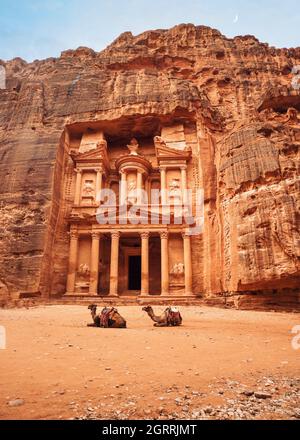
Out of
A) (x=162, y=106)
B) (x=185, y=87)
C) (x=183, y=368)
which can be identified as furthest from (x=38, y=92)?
(x=183, y=368)

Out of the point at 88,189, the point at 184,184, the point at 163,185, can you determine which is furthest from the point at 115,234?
the point at 184,184

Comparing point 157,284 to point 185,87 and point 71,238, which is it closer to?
point 71,238

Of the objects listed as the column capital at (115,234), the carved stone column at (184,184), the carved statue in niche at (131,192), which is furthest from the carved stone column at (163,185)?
the column capital at (115,234)

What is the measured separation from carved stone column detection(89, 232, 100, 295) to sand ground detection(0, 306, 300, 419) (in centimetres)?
1699

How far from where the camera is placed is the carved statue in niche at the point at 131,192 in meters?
29.0

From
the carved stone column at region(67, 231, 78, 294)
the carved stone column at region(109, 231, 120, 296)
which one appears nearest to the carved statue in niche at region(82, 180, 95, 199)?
the carved stone column at region(67, 231, 78, 294)

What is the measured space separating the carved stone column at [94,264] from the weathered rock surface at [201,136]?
2.56 m

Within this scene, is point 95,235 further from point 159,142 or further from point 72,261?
point 159,142

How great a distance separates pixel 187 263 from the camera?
2412cm

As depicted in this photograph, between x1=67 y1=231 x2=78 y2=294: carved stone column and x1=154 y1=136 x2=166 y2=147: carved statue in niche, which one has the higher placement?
x1=154 y1=136 x2=166 y2=147: carved statue in niche

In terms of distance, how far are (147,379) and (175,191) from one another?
25.1 metres

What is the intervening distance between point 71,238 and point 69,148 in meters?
10.4

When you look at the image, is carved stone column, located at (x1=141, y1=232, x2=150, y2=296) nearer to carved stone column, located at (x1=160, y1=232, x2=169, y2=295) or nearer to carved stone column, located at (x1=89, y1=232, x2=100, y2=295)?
carved stone column, located at (x1=160, y1=232, x2=169, y2=295)

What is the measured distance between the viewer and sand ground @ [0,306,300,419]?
9.53 ft
